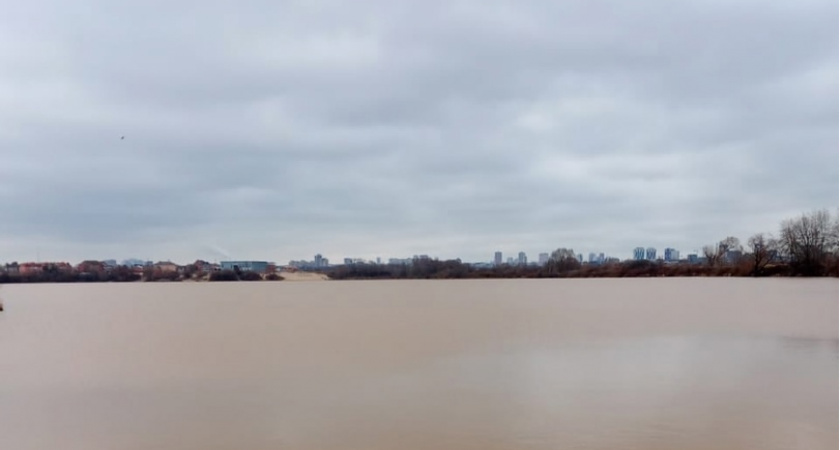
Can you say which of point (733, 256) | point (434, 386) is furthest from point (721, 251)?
point (434, 386)

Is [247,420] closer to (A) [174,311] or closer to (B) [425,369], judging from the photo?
(B) [425,369]

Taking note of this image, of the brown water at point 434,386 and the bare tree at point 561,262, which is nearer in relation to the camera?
the brown water at point 434,386

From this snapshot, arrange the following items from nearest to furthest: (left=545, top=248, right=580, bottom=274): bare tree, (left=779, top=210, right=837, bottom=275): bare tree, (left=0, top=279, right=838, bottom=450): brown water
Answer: (left=0, top=279, right=838, bottom=450): brown water, (left=779, top=210, right=837, bottom=275): bare tree, (left=545, top=248, right=580, bottom=274): bare tree

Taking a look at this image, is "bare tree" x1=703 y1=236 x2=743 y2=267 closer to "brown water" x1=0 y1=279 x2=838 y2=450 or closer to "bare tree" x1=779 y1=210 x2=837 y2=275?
"bare tree" x1=779 y1=210 x2=837 y2=275

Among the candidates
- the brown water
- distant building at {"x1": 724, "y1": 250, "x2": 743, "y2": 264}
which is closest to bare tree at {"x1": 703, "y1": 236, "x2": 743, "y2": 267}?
distant building at {"x1": 724, "y1": 250, "x2": 743, "y2": 264}

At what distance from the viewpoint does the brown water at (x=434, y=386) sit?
742 centimetres

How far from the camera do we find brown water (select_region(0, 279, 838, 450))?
742 centimetres

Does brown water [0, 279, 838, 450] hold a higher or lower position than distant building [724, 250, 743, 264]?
lower

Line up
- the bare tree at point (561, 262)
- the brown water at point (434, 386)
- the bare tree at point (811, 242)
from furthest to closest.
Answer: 1. the bare tree at point (561, 262)
2. the bare tree at point (811, 242)
3. the brown water at point (434, 386)

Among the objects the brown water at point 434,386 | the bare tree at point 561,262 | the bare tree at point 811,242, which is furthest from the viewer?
the bare tree at point 561,262

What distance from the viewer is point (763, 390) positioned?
942cm

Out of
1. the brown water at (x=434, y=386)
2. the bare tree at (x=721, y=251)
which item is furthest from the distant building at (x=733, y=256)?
the brown water at (x=434, y=386)

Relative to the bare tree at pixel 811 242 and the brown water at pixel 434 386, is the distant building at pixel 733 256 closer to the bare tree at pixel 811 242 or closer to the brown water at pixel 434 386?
the bare tree at pixel 811 242

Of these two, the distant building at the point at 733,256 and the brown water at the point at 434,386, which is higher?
the distant building at the point at 733,256
